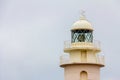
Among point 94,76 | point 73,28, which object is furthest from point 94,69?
point 73,28

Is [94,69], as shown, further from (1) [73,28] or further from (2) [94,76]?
(1) [73,28]

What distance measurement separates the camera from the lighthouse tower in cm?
5303

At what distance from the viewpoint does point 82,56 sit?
53500 millimetres

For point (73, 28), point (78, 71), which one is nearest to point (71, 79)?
A: point (78, 71)

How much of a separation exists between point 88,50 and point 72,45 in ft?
4.65

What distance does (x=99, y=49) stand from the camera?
5353 cm

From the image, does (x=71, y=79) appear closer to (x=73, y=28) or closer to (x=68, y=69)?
(x=68, y=69)

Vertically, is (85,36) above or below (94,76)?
above

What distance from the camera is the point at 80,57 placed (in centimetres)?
5344

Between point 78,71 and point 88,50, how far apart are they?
201cm

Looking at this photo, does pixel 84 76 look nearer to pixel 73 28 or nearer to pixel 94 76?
pixel 94 76

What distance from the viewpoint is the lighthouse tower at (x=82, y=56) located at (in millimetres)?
53031

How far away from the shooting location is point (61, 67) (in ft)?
178

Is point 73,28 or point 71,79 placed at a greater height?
point 73,28
